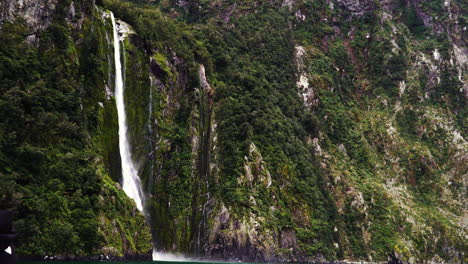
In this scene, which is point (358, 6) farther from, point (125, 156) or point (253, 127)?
point (125, 156)

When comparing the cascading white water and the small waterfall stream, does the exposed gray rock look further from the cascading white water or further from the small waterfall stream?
the cascading white water

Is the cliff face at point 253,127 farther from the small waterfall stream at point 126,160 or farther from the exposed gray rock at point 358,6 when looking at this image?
the small waterfall stream at point 126,160

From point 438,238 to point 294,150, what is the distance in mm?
31522

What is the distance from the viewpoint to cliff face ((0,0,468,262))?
4691 centimetres

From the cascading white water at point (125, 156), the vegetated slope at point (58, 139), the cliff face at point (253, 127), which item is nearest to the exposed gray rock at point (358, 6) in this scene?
the cliff face at point (253, 127)

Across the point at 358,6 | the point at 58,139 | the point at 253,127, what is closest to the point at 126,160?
the point at 58,139

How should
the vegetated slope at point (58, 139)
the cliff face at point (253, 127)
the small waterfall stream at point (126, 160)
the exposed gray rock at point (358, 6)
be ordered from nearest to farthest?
the vegetated slope at point (58, 139) < the cliff face at point (253, 127) < the small waterfall stream at point (126, 160) < the exposed gray rock at point (358, 6)

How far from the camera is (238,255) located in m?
65.1

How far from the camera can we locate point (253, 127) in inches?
3191

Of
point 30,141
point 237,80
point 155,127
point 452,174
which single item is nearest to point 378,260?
point 452,174

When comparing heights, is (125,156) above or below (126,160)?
above

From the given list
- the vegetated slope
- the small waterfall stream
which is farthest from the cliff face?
the small waterfall stream

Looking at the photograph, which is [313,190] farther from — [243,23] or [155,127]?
[243,23]

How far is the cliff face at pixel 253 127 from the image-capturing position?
154 ft
